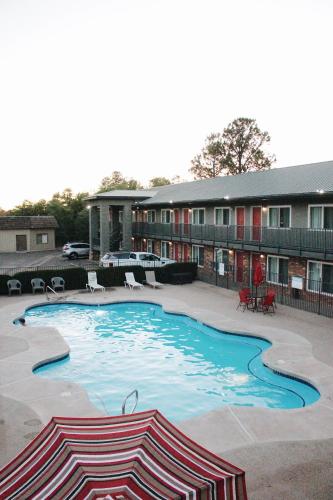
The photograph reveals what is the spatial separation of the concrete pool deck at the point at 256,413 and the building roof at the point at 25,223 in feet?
101

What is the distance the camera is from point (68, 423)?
5699 millimetres

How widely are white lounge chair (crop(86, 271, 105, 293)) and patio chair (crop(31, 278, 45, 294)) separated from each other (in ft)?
8.56

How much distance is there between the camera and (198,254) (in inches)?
1299

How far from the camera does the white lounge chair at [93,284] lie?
1006 inches

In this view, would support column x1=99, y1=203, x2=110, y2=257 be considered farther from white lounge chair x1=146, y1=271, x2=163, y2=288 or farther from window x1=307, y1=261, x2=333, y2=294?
window x1=307, y1=261, x2=333, y2=294

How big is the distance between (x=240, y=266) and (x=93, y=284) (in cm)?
949

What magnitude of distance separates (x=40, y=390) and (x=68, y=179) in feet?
259

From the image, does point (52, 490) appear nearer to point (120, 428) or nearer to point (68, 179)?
point (120, 428)

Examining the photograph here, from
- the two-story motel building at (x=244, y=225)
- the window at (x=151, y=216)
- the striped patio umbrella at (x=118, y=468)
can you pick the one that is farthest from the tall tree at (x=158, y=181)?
the striped patio umbrella at (x=118, y=468)

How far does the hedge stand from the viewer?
24.9 m

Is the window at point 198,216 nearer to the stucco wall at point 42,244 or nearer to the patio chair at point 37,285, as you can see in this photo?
the patio chair at point 37,285

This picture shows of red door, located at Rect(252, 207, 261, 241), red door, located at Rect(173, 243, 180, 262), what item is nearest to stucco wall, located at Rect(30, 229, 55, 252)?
red door, located at Rect(173, 243, 180, 262)

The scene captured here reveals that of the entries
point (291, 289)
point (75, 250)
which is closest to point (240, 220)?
point (291, 289)

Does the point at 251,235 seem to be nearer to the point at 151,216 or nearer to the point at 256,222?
the point at 256,222
